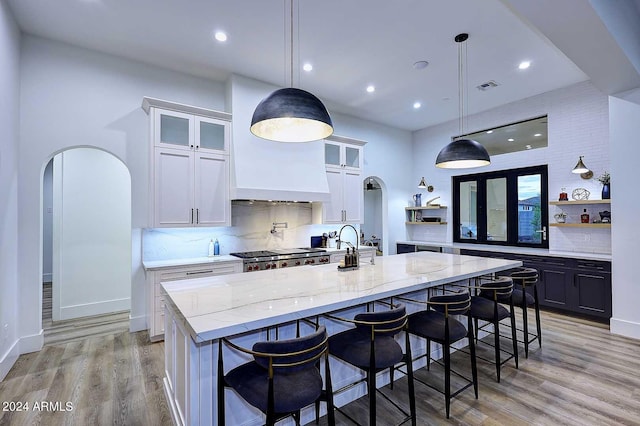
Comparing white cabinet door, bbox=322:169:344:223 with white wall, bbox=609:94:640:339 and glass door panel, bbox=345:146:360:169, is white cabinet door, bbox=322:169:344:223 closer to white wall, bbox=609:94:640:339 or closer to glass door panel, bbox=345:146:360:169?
glass door panel, bbox=345:146:360:169

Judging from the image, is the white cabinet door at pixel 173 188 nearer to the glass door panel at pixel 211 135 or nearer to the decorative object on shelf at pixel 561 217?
the glass door panel at pixel 211 135

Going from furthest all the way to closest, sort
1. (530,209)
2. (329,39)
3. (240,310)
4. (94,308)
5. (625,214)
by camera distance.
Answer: (530,209), (94,308), (625,214), (329,39), (240,310)

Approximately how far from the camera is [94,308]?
4.55 metres

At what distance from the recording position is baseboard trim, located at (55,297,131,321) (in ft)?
14.3

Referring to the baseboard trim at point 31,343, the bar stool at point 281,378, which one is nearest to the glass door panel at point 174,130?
the baseboard trim at point 31,343

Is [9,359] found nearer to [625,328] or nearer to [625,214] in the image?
[625,328]

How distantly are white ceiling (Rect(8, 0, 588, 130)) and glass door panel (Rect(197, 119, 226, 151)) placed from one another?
0.81 meters

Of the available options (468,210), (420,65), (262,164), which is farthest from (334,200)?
(468,210)

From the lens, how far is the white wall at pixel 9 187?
2801 mm

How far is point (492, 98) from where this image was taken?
5.25m

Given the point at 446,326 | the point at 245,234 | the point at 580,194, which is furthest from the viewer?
the point at 245,234

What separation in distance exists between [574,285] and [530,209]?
1.50m

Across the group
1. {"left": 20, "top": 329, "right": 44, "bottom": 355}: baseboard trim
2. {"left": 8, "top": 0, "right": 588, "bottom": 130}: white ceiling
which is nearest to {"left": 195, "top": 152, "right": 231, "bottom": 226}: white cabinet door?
{"left": 8, "top": 0, "right": 588, "bottom": 130}: white ceiling

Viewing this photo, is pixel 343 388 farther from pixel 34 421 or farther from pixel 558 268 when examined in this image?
pixel 558 268
